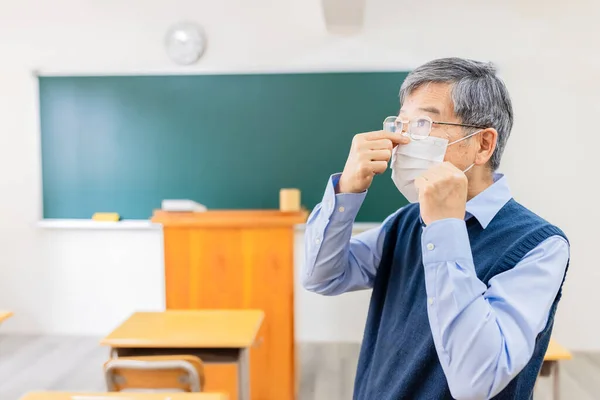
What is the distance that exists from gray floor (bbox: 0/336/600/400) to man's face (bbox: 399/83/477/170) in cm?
247

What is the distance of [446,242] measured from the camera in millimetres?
831

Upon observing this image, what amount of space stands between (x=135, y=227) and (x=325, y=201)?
3.25 metres

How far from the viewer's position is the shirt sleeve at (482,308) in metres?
0.77

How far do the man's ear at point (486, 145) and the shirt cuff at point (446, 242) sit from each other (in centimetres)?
25

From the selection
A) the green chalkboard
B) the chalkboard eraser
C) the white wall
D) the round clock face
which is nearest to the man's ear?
the green chalkboard

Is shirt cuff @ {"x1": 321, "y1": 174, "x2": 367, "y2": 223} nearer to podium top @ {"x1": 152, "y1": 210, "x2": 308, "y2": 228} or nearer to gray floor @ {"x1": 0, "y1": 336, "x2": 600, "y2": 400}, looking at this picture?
podium top @ {"x1": 152, "y1": 210, "x2": 308, "y2": 228}

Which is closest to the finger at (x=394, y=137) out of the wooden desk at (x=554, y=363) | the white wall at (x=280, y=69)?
the wooden desk at (x=554, y=363)

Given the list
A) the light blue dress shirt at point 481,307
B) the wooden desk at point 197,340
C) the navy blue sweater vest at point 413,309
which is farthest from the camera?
the wooden desk at point 197,340

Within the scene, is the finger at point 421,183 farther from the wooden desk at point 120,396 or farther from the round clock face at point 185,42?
the round clock face at point 185,42

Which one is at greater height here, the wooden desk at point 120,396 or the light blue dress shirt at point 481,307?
the light blue dress shirt at point 481,307

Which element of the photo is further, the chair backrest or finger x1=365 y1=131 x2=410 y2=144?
the chair backrest

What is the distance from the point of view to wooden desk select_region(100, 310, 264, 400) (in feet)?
6.33

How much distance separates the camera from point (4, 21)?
157 inches

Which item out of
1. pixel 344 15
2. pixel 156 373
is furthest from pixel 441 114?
pixel 344 15
